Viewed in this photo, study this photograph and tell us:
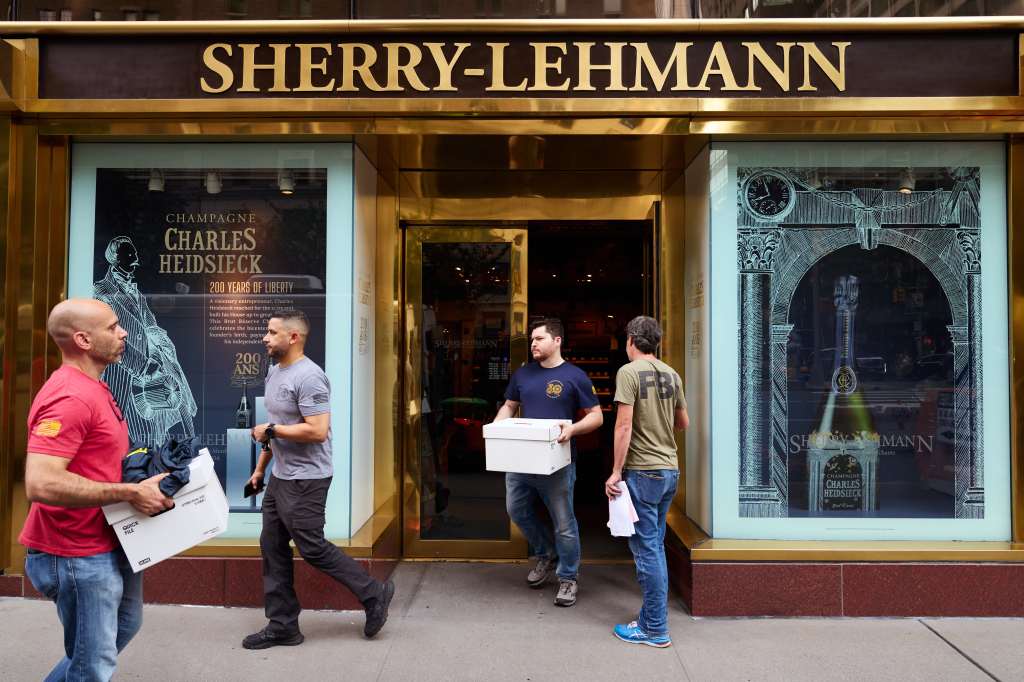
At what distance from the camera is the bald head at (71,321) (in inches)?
97.9

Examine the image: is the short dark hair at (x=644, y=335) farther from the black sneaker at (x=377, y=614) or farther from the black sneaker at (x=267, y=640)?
the black sneaker at (x=267, y=640)

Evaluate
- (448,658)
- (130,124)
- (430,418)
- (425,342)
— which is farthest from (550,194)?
(448,658)

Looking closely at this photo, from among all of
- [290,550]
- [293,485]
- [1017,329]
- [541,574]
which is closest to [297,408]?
[293,485]

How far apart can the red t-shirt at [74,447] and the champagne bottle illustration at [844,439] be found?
4148 mm

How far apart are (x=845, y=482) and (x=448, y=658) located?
286cm

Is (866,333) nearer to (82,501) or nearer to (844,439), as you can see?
(844,439)

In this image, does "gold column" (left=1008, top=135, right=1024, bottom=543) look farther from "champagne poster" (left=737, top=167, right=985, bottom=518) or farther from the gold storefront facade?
"champagne poster" (left=737, top=167, right=985, bottom=518)

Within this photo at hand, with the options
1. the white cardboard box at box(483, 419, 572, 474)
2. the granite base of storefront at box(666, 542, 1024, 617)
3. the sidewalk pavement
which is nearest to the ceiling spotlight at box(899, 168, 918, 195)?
the granite base of storefront at box(666, 542, 1024, 617)

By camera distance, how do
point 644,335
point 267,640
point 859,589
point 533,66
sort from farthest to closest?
point 533,66 < point 859,589 < point 644,335 < point 267,640

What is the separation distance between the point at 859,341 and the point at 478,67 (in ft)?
10.4

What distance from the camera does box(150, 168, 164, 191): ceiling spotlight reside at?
195 inches

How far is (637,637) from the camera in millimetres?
4039

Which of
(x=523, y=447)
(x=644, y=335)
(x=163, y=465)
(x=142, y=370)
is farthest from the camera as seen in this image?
(x=142, y=370)

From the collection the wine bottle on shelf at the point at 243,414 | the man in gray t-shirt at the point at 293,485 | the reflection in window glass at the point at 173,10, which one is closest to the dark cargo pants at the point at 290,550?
the man in gray t-shirt at the point at 293,485
